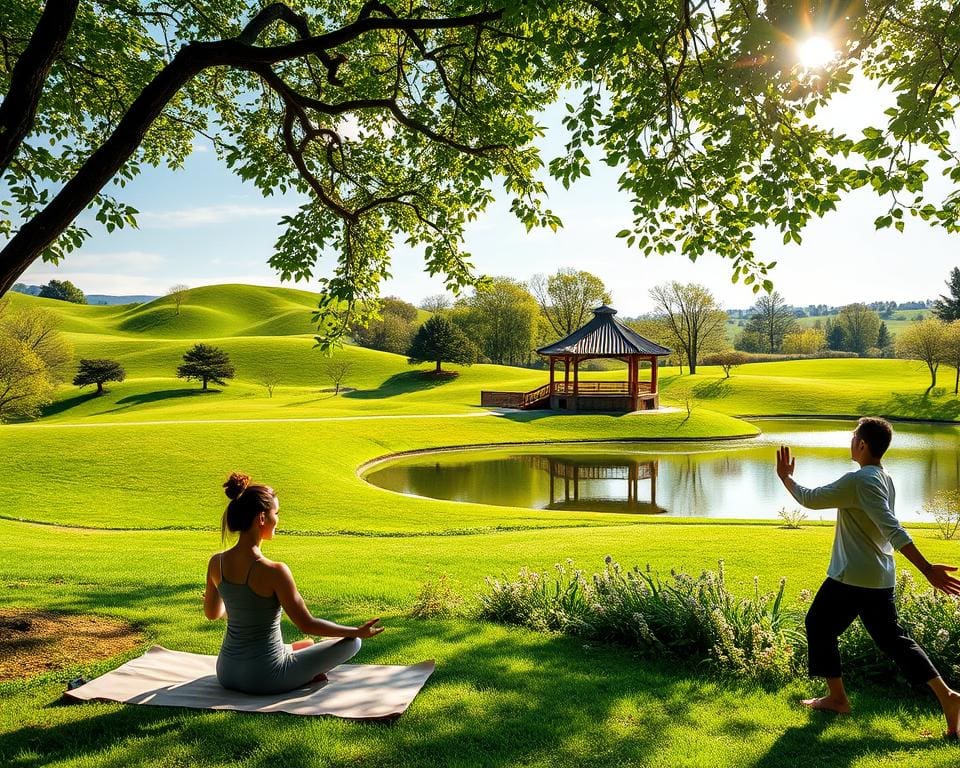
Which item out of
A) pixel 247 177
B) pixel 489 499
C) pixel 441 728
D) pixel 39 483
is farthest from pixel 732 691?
pixel 39 483

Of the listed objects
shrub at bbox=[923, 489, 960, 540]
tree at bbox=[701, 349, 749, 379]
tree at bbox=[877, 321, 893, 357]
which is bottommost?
shrub at bbox=[923, 489, 960, 540]

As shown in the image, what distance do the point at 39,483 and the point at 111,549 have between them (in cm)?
1135

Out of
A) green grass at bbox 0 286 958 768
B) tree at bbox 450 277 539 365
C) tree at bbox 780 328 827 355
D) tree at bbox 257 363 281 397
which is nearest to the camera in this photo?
green grass at bbox 0 286 958 768

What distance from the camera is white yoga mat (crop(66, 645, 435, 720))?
13.4ft

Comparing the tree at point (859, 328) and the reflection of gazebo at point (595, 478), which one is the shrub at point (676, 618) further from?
the tree at point (859, 328)

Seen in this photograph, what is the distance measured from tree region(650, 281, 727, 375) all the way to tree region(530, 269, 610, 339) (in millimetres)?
7001

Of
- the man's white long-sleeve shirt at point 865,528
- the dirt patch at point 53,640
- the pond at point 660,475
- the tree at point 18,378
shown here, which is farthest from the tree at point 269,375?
the man's white long-sleeve shirt at point 865,528

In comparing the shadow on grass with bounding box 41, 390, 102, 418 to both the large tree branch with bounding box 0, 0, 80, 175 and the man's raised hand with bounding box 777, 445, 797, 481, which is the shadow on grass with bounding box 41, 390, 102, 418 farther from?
the man's raised hand with bounding box 777, 445, 797, 481

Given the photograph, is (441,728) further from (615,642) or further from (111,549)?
(111,549)

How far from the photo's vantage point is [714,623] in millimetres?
5234

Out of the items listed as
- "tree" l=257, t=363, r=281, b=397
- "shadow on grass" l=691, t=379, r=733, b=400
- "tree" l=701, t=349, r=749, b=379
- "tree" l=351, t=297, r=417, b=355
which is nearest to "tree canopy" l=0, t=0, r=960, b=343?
"shadow on grass" l=691, t=379, r=733, b=400

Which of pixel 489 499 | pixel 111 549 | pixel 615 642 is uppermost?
pixel 615 642

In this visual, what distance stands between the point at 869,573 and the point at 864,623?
0.34 meters

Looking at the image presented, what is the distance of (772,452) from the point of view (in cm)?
3077
